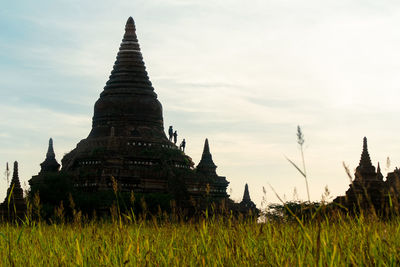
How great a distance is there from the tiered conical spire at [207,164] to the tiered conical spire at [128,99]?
3.77 m

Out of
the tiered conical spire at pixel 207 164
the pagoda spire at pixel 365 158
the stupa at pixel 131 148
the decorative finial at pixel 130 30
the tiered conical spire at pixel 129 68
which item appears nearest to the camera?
the pagoda spire at pixel 365 158

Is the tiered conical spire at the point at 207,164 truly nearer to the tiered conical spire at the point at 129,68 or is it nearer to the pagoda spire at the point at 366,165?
the tiered conical spire at the point at 129,68

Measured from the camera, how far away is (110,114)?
4378cm

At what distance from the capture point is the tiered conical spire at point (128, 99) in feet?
143

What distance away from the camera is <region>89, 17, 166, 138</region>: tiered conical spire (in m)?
43.6

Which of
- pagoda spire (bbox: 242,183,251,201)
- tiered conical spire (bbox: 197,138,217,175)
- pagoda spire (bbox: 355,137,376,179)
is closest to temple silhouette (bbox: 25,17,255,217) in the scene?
tiered conical spire (bbox: 197,138,217,175)

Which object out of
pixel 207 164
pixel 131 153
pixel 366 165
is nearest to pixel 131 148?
pixel 131 153

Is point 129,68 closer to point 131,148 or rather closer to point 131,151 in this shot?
point 131,148

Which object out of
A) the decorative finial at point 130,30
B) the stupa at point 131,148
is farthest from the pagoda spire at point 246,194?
the decorative finial at point 130,30

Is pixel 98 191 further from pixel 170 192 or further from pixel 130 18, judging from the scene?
pixel 130 18

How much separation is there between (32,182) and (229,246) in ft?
115

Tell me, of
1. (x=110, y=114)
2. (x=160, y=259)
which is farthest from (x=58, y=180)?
(x=160, y=259)

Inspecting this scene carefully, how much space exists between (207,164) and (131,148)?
25.1ft

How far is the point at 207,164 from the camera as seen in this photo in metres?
46.2
